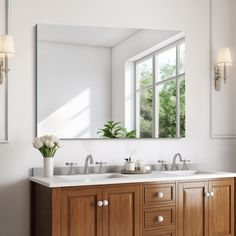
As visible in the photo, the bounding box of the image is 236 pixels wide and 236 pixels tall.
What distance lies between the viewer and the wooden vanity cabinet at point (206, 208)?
384 centimetres

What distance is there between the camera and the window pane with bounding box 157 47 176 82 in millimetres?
4395

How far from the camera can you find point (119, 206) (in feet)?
11.7

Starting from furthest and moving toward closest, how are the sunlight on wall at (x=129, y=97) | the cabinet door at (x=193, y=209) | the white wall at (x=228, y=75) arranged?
the white wall at (x=228, y=75) → the sunlight on wall at (x=129, y=97) → the cabinet door at (x=193, y=209)

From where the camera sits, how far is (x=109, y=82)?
13.8 feet

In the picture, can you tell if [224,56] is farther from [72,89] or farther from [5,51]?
[5,51]

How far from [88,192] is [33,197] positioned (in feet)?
2.14

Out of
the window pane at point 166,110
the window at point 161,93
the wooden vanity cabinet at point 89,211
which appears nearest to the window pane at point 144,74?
the window at point 161,93

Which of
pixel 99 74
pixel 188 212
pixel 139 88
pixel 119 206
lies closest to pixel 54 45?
pixel 99 74

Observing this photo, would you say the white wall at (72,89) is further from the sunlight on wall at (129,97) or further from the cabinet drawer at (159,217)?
the cabinet drawer at (159,217)

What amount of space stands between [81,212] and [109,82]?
4.21ft

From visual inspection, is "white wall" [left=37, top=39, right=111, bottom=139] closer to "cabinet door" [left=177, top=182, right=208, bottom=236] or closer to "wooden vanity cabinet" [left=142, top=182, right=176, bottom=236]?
"wooden vanity cabinet" [left=142, top=182, right=176, bottom=236]

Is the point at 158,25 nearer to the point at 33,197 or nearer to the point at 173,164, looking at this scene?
the point at 173,164

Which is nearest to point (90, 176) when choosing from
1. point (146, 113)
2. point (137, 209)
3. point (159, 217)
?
point (137, 209)

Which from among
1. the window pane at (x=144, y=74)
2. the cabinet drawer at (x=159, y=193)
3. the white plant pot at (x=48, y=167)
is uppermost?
the window pane at (x=144, y=74)
